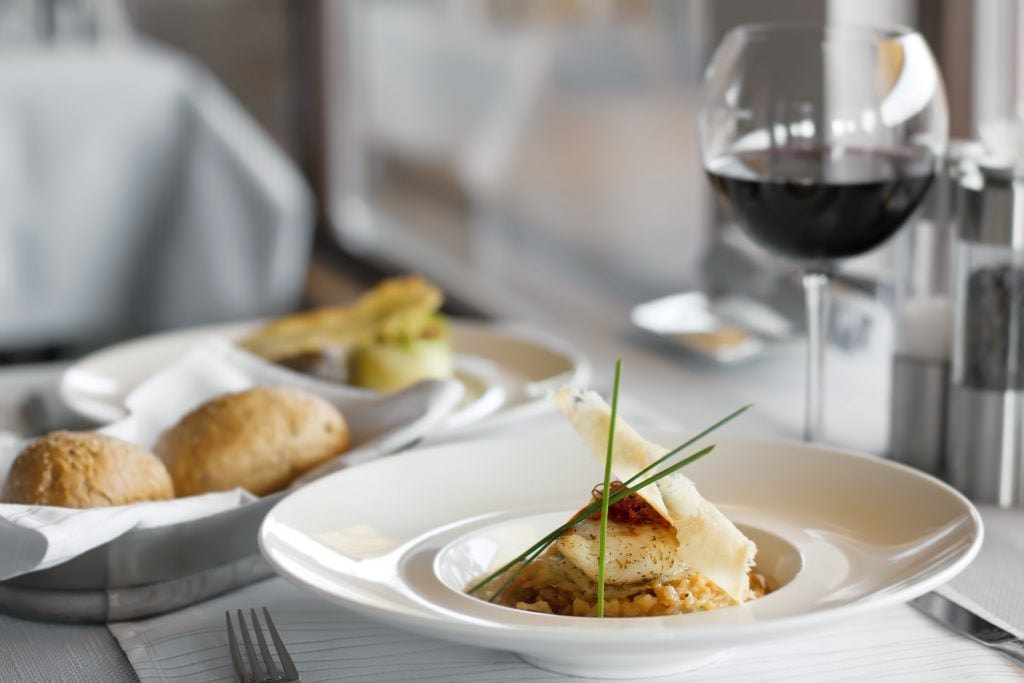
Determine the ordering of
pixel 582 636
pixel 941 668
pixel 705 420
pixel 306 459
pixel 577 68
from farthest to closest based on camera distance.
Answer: pixel 577 68 < pixel 705 420 < pixel 306 459 < pixel 941 668 < pixel 582 636

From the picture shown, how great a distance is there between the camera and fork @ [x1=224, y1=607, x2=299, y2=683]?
0.64 metres

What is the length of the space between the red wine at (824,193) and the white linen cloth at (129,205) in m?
1.90

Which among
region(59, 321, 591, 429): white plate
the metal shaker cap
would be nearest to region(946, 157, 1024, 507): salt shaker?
the metal shaker cap

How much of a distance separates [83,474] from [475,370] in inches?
19.4

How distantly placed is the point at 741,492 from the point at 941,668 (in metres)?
0.15

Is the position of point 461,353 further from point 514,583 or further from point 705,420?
point 514,583

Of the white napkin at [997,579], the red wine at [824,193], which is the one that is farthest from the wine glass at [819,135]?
the white napkin at [997,579]

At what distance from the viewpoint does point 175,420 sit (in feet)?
2.98

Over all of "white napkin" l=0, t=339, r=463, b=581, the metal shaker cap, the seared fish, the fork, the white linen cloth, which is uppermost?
the metal shaker cap

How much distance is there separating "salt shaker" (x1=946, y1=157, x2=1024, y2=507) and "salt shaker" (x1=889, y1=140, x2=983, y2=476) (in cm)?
3

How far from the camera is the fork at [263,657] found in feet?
2.09

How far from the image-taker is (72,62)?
2.71 metres

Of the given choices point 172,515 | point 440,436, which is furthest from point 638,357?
point 172,515

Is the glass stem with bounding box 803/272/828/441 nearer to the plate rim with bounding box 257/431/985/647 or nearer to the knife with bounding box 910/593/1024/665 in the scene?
the knife with bounding box 910/593/1024/665
